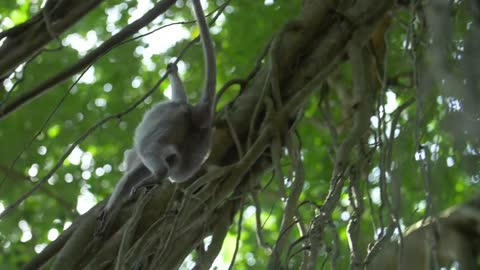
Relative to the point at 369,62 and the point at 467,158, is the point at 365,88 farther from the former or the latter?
the point at 467,158

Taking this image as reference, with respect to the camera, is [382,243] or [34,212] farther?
[34,212]

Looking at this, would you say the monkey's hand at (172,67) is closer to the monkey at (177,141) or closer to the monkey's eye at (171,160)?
the monkey at (177,141)

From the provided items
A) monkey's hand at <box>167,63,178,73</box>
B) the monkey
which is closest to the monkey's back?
the monkey

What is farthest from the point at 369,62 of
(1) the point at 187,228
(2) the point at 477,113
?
(2) the point at 477,113

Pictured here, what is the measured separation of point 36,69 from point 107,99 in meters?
0.60

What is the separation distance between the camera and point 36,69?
5.11m

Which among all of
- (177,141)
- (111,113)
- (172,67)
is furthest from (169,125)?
(111,113)

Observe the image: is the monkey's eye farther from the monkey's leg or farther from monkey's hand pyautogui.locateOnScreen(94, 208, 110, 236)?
monkey's hand pyautogui.locateOnScreen(94, 208, 110, 236)

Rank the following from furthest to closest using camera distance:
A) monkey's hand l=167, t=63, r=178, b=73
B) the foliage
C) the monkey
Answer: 1. the foliage
2. monkey's hand l=167, t=63, r=178, b=73
3. the monkey

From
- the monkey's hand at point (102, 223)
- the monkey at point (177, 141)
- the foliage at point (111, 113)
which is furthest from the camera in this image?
the foliage at point (111, 113)

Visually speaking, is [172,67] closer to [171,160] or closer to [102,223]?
[171,160]

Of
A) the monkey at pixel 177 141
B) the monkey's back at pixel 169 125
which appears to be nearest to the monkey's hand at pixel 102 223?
the monkey at pixel 177 141

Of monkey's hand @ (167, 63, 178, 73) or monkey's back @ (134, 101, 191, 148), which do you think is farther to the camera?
monkey's hand @ (167, 63, 178, 73)

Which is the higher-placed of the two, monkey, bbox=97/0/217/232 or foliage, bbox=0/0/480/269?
foliage, bbox=0/0/480/269
